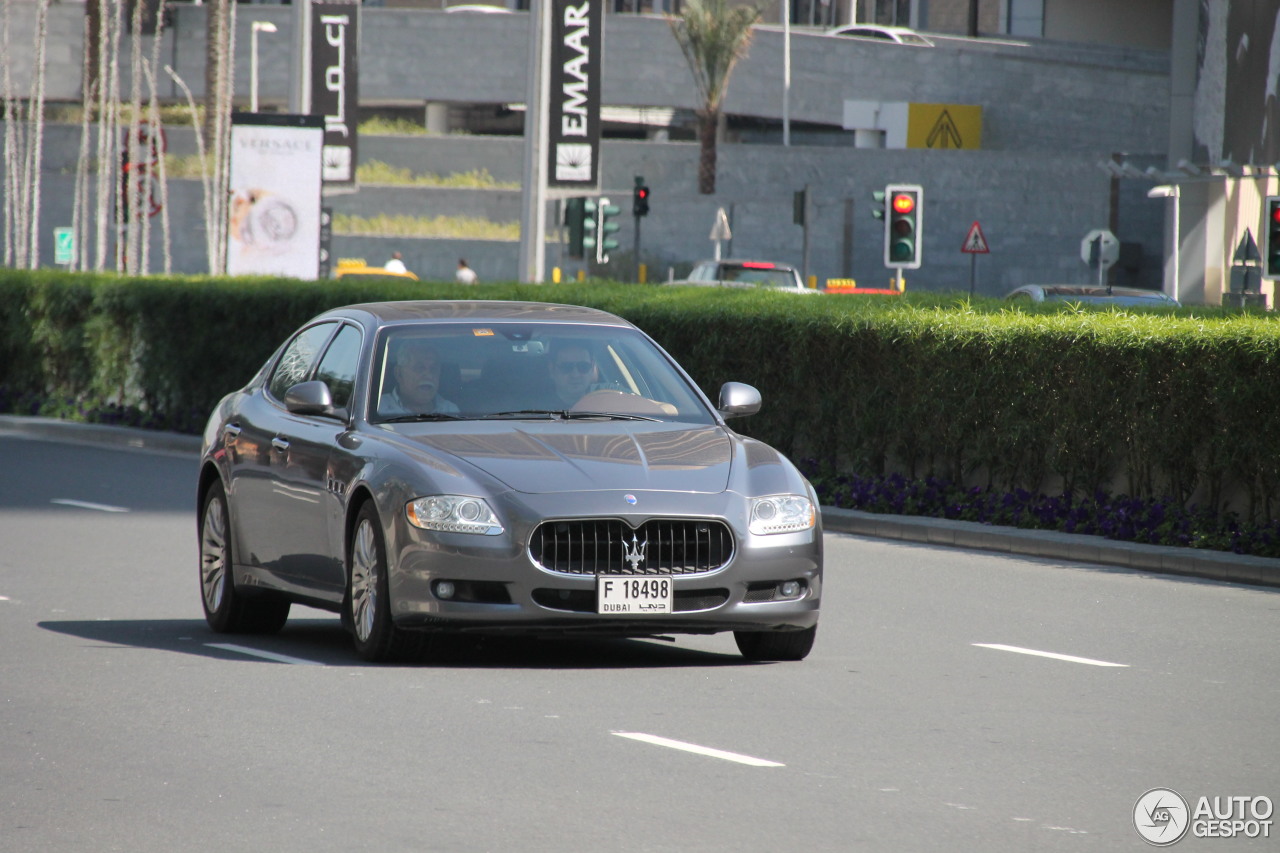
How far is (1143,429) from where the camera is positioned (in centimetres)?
1502

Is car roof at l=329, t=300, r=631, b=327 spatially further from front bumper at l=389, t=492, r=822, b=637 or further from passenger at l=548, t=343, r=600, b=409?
front bumper at l=389, t=492, r=822, b=637

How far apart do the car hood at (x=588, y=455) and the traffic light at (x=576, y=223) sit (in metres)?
26.8

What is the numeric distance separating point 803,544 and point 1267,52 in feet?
118

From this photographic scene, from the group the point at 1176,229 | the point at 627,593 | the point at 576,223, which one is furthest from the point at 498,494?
the point at 1176,229

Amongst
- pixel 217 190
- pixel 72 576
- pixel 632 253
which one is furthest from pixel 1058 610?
pixel 632 253

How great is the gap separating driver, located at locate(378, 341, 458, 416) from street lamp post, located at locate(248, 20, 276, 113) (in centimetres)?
5855

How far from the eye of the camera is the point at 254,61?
69062 mm

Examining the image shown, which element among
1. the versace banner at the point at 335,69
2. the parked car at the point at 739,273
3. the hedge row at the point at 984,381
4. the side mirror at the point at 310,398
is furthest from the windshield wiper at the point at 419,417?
the parked car at the point at 739,273

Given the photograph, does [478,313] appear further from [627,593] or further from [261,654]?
[627,593]

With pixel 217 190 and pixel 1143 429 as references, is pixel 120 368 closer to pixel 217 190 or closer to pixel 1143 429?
pixel 217 190

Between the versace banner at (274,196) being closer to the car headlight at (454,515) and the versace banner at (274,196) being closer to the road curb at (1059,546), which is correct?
the road curb at (1059,546)

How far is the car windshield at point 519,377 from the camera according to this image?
9.67 metres

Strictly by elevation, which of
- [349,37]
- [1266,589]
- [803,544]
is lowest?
[1266,589]

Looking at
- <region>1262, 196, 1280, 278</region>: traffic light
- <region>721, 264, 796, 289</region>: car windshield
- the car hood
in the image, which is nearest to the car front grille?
the car hood
